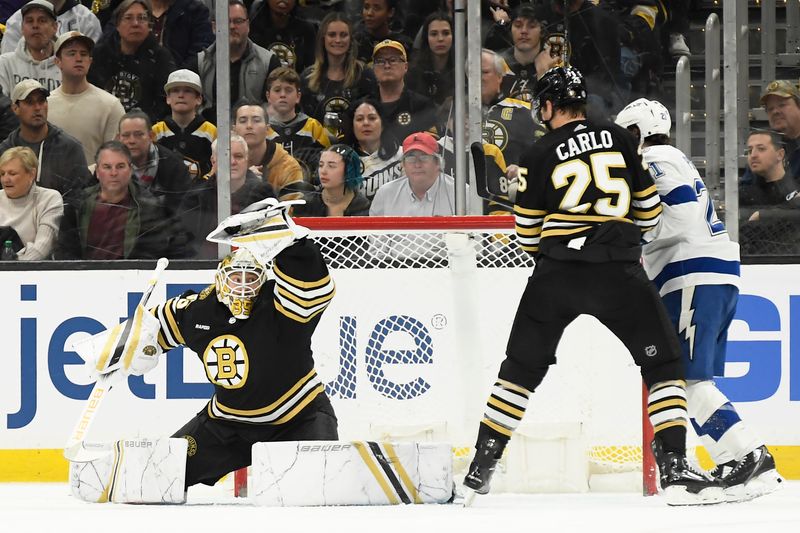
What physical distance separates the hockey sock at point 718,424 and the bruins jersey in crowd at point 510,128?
169 centimetres

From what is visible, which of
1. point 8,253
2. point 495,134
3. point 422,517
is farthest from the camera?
point 495,134

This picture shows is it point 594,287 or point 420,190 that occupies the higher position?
point 420,190

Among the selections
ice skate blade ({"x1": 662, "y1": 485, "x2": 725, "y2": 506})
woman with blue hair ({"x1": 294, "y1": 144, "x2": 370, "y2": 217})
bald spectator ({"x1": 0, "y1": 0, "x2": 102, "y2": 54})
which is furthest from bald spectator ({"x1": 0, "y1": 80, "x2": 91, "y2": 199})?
ice skate blade ({"x1": 662, "y1": 485, "x2": 725, "y2": 506})

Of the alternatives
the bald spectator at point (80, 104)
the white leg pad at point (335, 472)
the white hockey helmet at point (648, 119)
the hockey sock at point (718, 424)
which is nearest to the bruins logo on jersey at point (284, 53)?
the bald spectator at point (80, 104)

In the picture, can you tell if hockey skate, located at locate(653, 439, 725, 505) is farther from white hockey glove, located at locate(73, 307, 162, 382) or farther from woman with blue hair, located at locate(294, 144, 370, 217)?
woman with blue hair, located at locate(294, 144, 370, 217)

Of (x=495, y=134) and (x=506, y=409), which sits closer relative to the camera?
(x=506, y=409)

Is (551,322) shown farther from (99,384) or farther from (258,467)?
(99,384)

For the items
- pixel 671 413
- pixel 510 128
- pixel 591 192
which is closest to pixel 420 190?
pixel 510 128

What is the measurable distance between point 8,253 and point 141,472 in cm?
164

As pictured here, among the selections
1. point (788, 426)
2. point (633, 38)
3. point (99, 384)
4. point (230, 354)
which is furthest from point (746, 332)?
point (99, 384)

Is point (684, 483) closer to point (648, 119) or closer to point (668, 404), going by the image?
point (668, 404)

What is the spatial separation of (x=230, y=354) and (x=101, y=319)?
4.28ft

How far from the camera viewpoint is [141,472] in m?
3.99

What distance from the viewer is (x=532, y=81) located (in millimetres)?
5559
